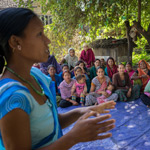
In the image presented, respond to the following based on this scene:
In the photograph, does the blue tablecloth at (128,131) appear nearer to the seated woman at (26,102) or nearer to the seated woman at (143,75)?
the seated woman at (143,75)

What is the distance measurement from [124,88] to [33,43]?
4525mm

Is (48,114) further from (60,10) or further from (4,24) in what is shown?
(60,10)

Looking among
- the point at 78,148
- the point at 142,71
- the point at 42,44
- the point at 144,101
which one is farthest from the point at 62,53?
the point at 42,44

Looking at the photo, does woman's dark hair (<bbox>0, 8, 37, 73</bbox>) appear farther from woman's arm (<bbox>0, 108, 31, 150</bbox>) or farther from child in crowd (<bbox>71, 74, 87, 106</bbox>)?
child in crowd (<bbox>71, 74, 87, 106</bbox>)

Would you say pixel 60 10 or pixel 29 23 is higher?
pixel 60 10

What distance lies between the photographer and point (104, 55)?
32.3ft

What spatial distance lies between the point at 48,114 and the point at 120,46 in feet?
30.4

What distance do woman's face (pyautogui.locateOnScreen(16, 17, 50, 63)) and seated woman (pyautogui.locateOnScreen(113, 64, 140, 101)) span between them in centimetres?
416

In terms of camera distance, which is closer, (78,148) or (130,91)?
(78,148)

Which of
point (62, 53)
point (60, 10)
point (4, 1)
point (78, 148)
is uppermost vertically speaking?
point (4, 1)

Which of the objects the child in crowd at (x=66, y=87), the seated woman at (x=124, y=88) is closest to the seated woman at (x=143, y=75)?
the seated woman at (x=124, y=88)

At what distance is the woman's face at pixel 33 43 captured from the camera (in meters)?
0.73

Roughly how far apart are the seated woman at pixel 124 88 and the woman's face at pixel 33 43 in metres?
4.16

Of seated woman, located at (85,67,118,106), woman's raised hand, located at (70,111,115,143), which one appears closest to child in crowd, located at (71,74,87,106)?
seated woman, located at (85,67,118,106)
